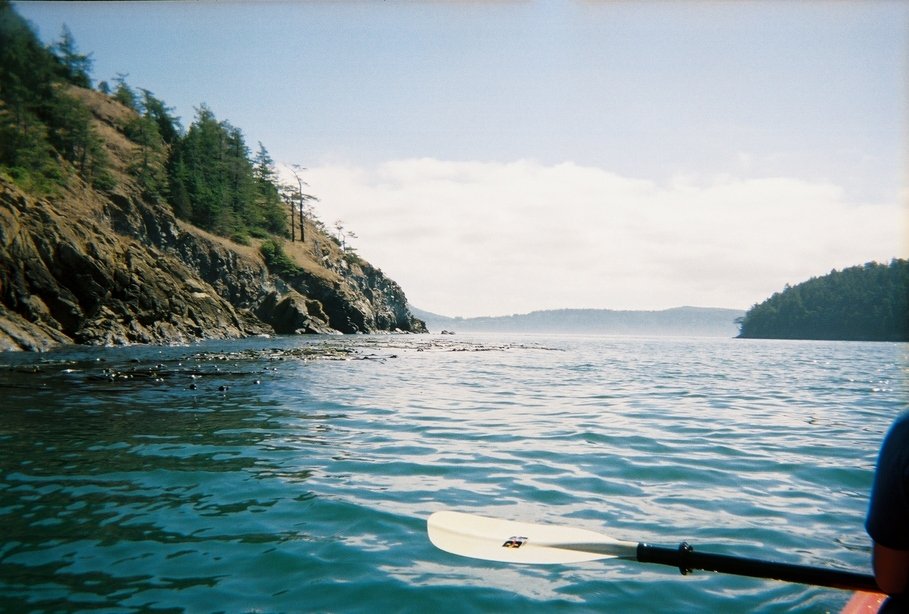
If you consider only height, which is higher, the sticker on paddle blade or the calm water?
the sticker on paddle blade

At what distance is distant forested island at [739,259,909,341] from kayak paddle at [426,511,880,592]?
151159 millimetres

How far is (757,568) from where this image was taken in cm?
316

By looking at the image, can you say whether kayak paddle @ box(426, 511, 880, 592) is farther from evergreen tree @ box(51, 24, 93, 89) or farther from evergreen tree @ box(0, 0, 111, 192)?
evergreen tree @ box(51, 24, 93, 89)

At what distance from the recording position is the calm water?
14.3 feet

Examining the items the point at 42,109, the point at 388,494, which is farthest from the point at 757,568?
the point at 42,109

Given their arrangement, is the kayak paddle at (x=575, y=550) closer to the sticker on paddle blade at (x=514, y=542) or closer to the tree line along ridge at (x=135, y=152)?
the sticker on paddle blade at (x=514, y=542)

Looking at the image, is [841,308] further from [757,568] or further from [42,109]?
[42,109]

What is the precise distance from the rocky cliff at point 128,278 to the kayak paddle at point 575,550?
109ft

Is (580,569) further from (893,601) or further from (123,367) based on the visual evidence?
(123,367)

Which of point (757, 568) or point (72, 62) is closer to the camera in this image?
point (757, 568)

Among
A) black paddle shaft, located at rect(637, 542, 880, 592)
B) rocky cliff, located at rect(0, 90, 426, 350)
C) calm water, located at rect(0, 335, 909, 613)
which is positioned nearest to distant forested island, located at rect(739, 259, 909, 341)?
rocky cliff, located at rect(0, 90, 426, 350)

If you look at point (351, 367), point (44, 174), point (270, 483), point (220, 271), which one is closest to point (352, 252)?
point (220, 271)

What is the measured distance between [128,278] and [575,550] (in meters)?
42.0

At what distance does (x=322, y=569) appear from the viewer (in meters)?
4.68
